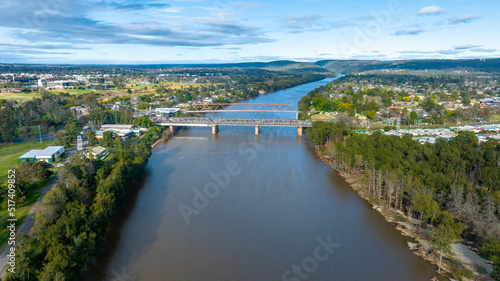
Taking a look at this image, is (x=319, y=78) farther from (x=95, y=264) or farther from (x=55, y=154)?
(x=95, y=264)

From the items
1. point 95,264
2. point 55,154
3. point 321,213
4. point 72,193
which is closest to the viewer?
point 95,264

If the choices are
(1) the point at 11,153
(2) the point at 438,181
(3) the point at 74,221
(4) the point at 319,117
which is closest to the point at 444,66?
(4) the point at 319,117

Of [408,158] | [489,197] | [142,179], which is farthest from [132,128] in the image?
[489,197]

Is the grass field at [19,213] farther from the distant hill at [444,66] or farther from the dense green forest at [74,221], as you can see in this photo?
the distant hill at [444,66]

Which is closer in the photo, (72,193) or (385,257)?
(385,257)

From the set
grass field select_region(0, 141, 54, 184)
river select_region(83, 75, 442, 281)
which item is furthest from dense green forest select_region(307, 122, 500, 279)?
grass field select_region(0, 141, 54, 184)

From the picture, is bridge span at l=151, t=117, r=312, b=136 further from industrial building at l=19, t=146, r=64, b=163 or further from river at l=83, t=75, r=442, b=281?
industrial building at l=19, t=146, r=64, b=163

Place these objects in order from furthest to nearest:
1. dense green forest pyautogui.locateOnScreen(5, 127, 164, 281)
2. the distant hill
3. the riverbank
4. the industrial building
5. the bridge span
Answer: the distant hill → the bridge span → the industrial building → the riverbank → dense green forest pyautogui.locateOnScreen(5, 127, 164, 281)
